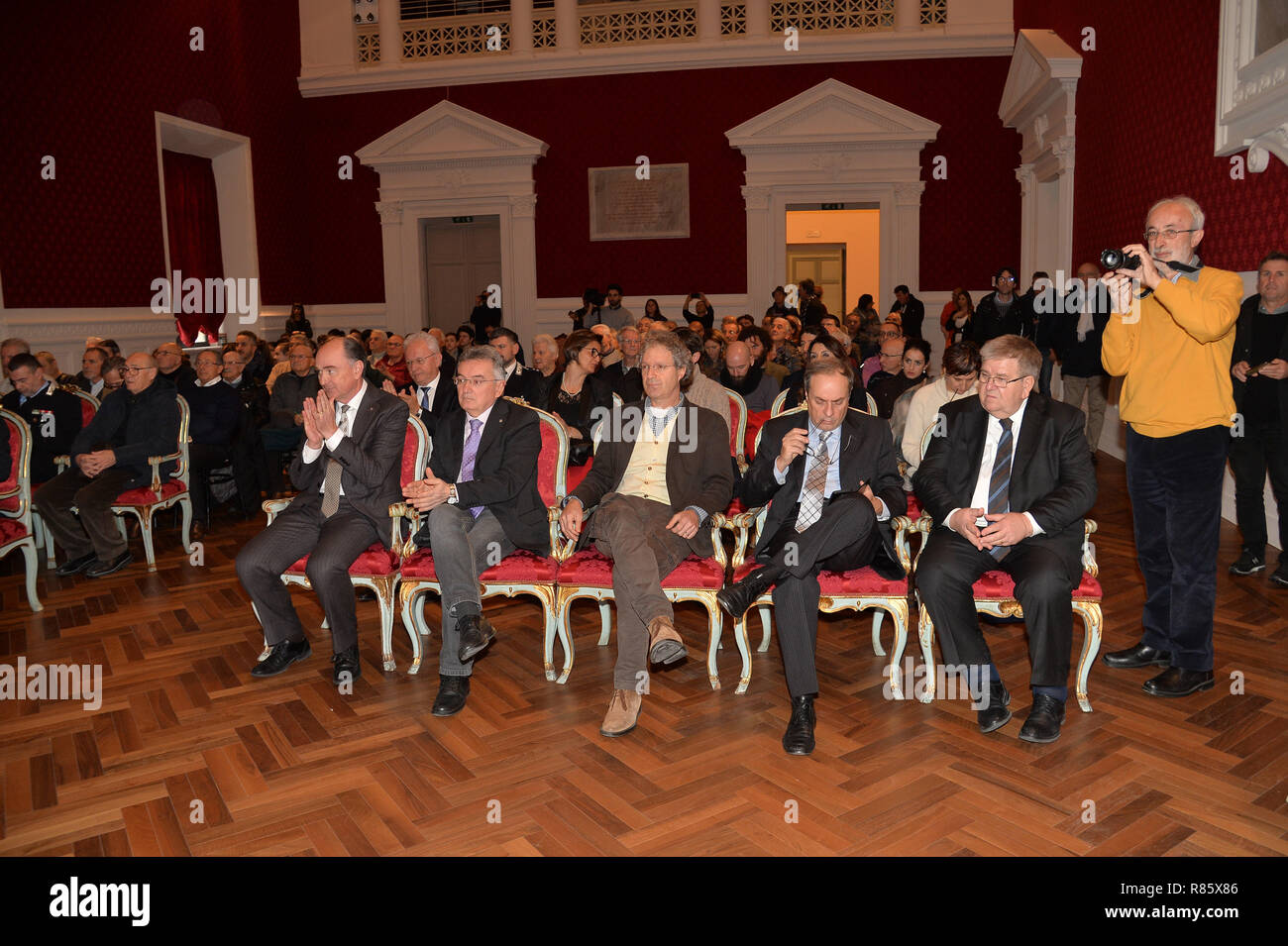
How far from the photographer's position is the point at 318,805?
282 cm

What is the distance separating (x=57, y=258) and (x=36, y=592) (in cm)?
522

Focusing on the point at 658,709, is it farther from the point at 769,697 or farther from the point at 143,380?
the point at 143,380

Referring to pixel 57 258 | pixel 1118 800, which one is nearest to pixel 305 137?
pixel 57 258

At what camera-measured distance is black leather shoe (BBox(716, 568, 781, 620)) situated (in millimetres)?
3258

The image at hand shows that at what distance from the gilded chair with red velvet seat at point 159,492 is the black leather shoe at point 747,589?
3817 mm

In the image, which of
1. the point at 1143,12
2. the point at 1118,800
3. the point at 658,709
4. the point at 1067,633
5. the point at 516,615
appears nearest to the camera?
the point at 1118,800

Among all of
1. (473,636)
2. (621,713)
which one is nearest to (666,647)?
(621,713)

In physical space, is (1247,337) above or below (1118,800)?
above

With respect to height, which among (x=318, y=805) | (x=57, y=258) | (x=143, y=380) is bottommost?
(x=318, y=805)

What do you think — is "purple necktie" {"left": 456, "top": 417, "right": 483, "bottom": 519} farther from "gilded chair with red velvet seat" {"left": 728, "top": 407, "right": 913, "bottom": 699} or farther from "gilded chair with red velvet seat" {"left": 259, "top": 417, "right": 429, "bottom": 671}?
"gilded chair with red velvet seat" {"left": 728, "top": 407, "right": 913, "bottom": 699}

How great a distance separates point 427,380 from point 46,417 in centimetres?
234

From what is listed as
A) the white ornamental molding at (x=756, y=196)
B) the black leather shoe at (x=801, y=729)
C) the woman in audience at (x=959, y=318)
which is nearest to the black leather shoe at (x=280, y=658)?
the black leather shoe at (x=801, y=729)

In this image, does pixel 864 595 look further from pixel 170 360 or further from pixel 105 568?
pixel 170 360
